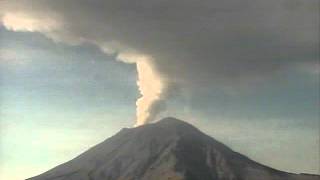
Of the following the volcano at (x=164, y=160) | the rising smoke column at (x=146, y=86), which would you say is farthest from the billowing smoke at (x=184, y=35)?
the volcano at (x=164, y=160)

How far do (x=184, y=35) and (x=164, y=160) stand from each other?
4.05ft

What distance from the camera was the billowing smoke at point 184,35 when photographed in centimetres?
494

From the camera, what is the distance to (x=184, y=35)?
518 cm

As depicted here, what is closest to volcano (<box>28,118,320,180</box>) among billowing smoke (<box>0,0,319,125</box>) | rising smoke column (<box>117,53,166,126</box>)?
rising smoke column (<box>117,53,166,126</box>)

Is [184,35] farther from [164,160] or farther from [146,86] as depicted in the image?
[164,160]

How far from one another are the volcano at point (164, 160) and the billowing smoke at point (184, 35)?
0.98ft

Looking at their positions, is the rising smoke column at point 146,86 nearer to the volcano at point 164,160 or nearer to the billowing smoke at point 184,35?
the billowing smoke at point 184,35

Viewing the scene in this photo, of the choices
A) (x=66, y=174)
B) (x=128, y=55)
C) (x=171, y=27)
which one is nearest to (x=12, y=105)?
(x=66, y=174)

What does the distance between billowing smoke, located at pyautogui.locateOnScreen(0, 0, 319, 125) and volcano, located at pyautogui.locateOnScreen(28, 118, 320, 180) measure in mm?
300

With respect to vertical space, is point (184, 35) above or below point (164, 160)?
above

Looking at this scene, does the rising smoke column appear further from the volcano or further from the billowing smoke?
the volcano

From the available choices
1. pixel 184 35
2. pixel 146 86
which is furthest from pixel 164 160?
pixel 184 35

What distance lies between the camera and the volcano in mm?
4887

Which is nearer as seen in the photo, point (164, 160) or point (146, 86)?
point (146, 86)
